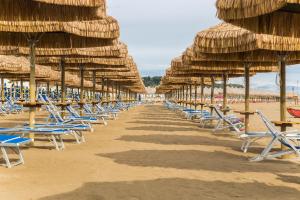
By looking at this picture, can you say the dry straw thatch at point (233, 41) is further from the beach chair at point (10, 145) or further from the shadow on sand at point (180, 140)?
the beach chair at point (10, 145)

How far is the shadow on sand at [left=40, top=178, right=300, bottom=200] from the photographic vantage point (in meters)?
4.02

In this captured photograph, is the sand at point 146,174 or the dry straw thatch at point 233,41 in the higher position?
the dry straw thatch at point 233,41

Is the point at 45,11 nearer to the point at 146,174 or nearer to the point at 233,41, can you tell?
the point at 146,174

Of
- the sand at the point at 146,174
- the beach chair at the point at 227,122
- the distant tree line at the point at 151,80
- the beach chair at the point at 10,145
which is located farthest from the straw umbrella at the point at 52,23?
the distant tree line at the point at 151,80

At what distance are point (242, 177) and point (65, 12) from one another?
269 centimetres

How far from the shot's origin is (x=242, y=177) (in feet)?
16.8

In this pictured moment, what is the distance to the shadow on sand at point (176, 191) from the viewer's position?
4016mm

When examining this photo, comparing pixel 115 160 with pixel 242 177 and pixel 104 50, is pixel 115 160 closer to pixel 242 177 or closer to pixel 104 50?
pixel 242 177

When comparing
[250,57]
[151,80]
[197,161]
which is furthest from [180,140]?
[151,80]

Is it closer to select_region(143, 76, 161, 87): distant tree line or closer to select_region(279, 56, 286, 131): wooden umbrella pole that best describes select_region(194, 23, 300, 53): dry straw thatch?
select_region(279, 56, 286, 131): wooden umbrella pole

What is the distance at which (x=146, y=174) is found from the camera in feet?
16.8

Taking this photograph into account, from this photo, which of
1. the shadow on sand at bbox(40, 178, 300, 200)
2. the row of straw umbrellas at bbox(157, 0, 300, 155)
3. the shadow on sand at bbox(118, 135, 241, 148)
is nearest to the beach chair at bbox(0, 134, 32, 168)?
the shadow on sand at bbox(40, 178, 300, 200)

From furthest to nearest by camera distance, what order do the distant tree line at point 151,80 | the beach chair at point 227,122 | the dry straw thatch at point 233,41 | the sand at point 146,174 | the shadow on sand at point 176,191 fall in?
the distant tree line at point 151,80, the beach chair at point 227,122, the dry straw thatch at point 233,41, the sand at point 146,174, the shadow on sand at point 176,191

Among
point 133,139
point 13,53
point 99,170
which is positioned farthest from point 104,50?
point 99,170
